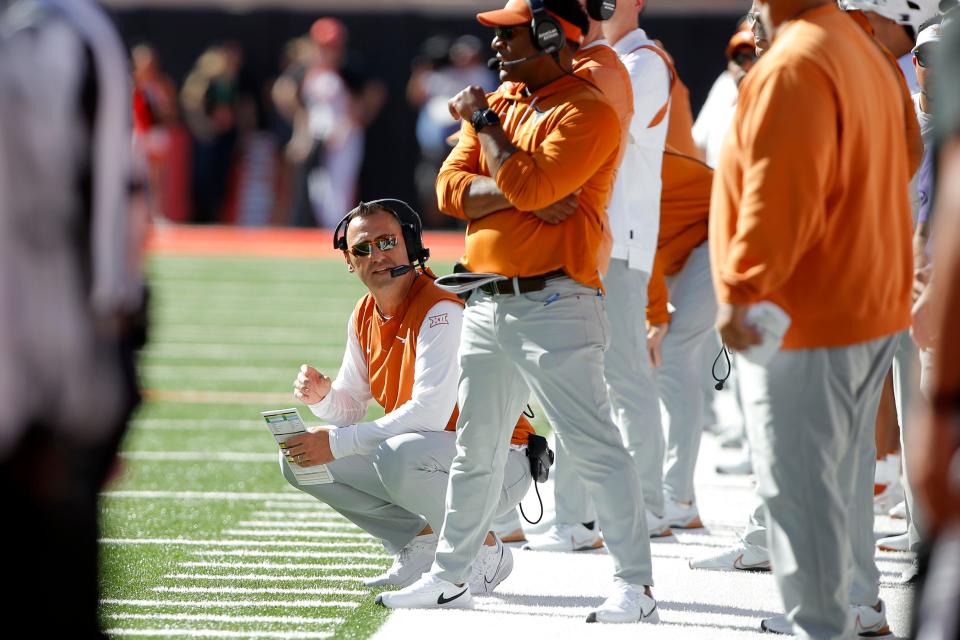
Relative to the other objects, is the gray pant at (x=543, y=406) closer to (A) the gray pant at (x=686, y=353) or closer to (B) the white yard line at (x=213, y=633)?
(B) the white yard line at (x=213, y=633)

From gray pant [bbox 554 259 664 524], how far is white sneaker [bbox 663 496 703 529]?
0.71 ft

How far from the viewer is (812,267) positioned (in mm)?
3953

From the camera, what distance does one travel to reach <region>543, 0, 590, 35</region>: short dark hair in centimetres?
510

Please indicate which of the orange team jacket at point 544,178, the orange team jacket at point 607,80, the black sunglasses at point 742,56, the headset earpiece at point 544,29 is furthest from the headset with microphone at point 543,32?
the black sunglasses at point 742,56

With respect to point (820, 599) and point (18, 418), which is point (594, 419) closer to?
point (820, 599)

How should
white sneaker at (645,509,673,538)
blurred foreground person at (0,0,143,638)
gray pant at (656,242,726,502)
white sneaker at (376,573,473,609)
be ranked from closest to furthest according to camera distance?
blurred foreground person at (0,0,143,638) → white sneaker at (376,573,473,609) → white sneaker at (645,509,673,538) → gray pant at (656,242,726,502)

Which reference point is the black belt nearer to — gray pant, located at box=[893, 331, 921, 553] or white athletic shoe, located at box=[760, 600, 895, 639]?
white athletic shoe, located at box=[760, 600, 895, 639]

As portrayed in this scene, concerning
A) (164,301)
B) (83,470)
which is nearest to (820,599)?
(83,470)

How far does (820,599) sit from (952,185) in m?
1.54

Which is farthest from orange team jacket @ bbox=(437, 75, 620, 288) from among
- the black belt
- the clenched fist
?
the clenched fist

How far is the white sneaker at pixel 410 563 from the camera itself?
5.62 metres

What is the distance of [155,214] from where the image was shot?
23.7 m

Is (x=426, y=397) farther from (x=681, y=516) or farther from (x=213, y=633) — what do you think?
(x=681, y=516)

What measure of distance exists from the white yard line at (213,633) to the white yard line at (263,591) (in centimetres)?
52
